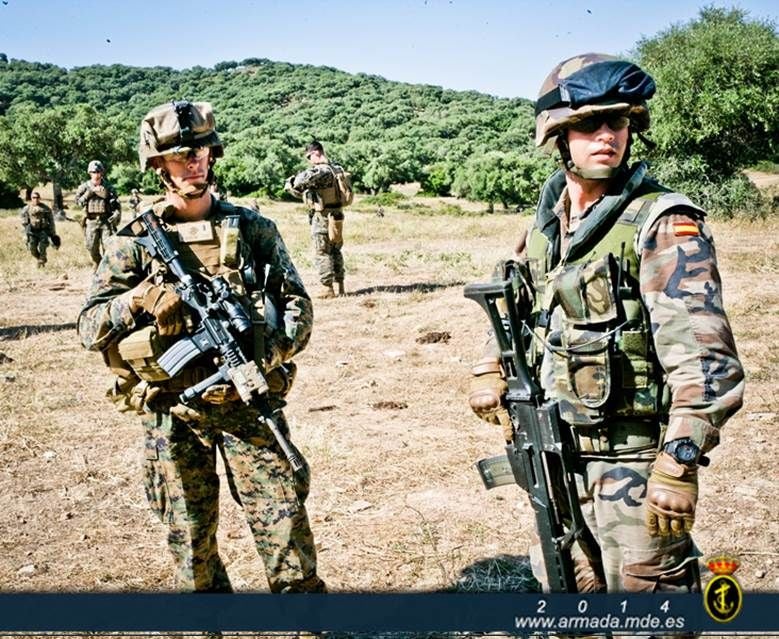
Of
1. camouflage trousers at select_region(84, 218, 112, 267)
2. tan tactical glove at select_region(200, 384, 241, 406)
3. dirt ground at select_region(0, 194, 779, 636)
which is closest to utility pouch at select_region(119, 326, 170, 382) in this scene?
tan tactical glove at select_region(200, 384, 241, 406)

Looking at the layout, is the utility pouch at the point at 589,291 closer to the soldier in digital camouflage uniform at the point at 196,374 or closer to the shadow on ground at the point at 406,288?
the soldier in digital camouflage uniform at the point at 196,374

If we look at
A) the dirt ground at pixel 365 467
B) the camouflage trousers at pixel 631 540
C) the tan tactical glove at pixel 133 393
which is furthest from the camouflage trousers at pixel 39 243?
the camouflage trousers at pixel 631 540

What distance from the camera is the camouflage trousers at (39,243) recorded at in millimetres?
15016

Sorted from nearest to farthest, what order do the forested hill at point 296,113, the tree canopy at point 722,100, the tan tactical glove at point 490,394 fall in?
the tan tactical glove at point 490,394 < the tree canopy at point 722,100 < the forested hill at point 296,113

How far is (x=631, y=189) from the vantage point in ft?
6.99

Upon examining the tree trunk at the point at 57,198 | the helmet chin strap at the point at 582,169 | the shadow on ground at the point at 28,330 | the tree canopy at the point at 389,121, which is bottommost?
the shadow on ground at the point at 28,330

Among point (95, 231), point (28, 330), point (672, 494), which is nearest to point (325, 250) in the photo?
point (28, 330)

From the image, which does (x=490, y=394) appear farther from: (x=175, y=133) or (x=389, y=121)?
(x=389, y=121)

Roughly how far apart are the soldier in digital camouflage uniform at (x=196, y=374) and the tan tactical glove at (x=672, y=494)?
128cm

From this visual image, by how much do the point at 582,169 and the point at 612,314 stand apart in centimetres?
Result: 45

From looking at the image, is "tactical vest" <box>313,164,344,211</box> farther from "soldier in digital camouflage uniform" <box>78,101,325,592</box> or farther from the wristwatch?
the wristwatch

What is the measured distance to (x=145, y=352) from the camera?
2584mm

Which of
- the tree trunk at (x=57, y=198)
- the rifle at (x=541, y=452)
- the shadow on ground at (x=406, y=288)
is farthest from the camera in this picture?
the tree trunk at (x=57, y=198)

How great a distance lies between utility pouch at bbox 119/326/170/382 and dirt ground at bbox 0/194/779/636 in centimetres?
149
